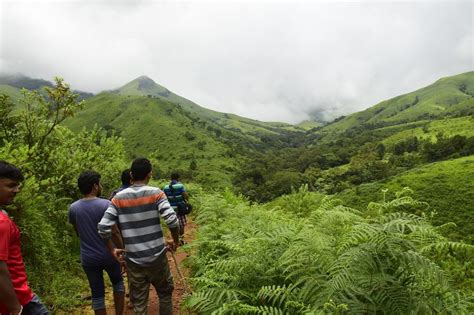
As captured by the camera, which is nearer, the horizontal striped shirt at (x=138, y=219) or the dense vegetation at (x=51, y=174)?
the horizontal striped shirt at (x=138, y=219)

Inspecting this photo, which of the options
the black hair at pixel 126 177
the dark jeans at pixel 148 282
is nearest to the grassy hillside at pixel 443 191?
the black hair at pixel 126 177

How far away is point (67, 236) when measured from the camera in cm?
709

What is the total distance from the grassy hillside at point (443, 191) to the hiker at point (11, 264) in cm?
3222

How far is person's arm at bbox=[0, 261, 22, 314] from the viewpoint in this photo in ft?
9.97

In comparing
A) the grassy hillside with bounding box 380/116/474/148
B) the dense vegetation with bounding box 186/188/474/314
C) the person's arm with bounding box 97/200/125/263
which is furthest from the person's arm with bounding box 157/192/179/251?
the grassy hillside with bounding box 380/116/474/148

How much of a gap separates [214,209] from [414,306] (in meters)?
5.96

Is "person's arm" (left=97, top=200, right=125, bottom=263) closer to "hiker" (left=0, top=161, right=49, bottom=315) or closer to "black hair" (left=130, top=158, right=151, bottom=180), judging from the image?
"black hair" (left=130, top=158, right=151, bottom=180)

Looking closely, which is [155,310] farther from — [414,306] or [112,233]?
[414,306]

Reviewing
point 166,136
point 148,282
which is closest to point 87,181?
point 148,282

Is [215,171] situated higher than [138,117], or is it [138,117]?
[138,117]

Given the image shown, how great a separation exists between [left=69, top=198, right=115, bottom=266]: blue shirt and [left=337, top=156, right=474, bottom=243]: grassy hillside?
1208 inches

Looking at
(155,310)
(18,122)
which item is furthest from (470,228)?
(18,122)

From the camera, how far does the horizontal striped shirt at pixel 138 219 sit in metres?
4.68

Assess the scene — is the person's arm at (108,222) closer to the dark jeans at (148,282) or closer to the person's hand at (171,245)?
the dark jeans at (148,282)
